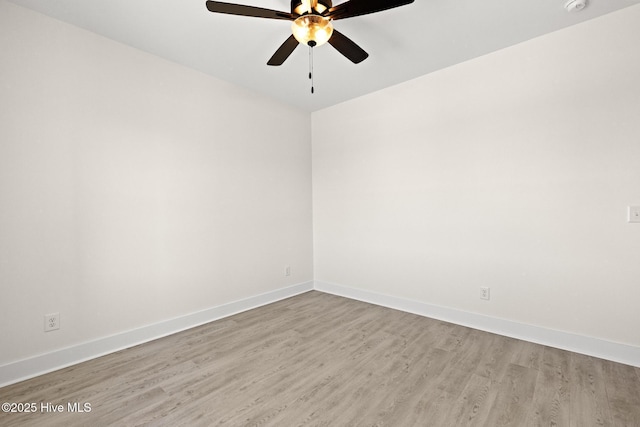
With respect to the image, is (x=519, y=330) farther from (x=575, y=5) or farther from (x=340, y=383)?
(x=575, y=5)

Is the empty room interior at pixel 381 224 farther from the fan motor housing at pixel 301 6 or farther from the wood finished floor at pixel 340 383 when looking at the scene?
the fan motor housing at pixel 301 6

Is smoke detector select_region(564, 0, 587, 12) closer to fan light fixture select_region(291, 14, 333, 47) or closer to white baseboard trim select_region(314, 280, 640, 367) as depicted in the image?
fan light fixture select_region(291, 14, 333, 47)

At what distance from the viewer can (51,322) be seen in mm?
2109

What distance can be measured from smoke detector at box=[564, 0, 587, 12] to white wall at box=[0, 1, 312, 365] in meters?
2.89

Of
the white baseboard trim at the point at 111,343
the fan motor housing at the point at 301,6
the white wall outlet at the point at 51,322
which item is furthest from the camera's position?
the white wall outlet at the point at 51,322

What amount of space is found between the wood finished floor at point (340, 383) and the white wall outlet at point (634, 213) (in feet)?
3.47

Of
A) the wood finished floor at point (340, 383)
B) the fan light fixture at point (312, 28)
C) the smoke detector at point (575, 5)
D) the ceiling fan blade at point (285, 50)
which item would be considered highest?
the smoke detector at point (575, 5)

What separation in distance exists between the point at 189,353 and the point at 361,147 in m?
2.87

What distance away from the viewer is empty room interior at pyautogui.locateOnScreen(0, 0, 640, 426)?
6.14 ft

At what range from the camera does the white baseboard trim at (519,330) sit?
214 cm

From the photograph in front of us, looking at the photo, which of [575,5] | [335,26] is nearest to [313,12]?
[335,26]

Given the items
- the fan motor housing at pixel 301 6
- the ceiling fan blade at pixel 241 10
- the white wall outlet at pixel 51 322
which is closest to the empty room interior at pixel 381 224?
the white wall outlet at pixel 51 322

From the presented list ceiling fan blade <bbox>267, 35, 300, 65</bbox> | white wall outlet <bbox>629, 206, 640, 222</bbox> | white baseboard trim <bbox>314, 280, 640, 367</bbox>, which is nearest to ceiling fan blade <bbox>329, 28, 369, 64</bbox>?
ceiling fan blade <bbox>267, 35, 300, 65</bbox>

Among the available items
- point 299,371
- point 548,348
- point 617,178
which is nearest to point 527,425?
point 548,348
